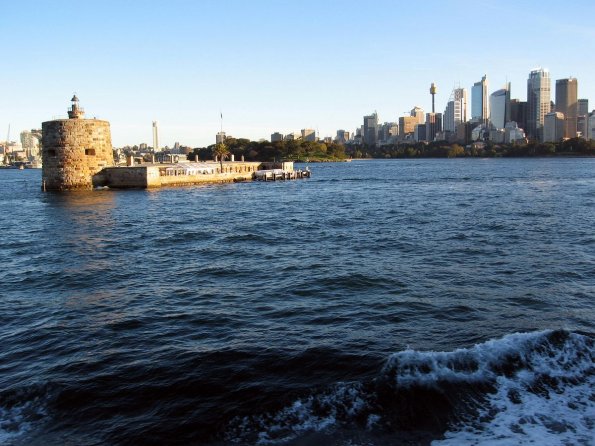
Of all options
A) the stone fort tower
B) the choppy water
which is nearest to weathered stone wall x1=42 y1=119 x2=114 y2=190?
the stone fort tower

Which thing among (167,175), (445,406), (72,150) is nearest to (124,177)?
(72,150)

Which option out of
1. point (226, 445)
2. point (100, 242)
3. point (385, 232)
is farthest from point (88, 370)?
point (385, 232)

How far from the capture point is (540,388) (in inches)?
420

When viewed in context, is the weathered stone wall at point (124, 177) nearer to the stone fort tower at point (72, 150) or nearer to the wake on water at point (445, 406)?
the stone fort tower at point (72, 150)

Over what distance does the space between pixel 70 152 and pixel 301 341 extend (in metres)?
55.9

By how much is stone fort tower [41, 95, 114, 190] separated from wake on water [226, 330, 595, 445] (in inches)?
2273

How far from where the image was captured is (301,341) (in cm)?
1320

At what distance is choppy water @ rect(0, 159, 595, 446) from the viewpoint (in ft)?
31.5

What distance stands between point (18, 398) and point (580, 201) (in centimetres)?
4689

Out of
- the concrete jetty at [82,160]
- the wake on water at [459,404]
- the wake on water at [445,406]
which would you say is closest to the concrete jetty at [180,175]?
the concrete jetty at [82,160]

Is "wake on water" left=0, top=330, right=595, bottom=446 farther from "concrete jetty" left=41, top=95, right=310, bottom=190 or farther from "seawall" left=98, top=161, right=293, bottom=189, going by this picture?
"seawall" left=98, top=161, right=293, bottom=189

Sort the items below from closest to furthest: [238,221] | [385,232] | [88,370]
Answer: [88,370]
[385,232]
[238,221]

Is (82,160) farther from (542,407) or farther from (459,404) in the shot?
(542,407)

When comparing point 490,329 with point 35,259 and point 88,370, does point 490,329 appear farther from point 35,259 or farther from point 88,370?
point 35,259
